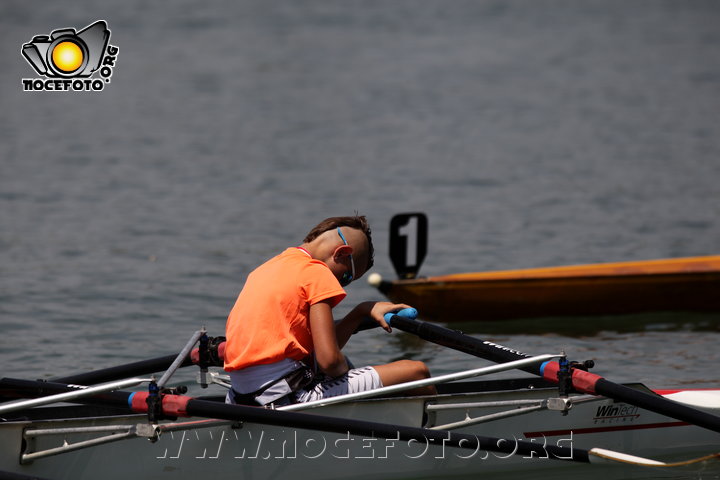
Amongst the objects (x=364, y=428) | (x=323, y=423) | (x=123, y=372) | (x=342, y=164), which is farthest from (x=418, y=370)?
(x=342, y=164)

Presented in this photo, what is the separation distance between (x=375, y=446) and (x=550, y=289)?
4.73 meters

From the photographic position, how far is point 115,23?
35281mm

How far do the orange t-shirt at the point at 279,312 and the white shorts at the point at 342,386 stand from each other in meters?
0.23

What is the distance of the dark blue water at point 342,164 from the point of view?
34.8 ft

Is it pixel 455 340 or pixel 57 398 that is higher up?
pixel 455 340

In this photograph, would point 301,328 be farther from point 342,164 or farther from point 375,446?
point 342,164

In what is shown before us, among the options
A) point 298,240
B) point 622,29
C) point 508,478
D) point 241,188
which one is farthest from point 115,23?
point 508,478

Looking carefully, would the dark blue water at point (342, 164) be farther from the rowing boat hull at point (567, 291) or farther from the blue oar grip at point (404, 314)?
the blue oar grip at point (404, 314)

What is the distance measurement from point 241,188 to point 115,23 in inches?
787

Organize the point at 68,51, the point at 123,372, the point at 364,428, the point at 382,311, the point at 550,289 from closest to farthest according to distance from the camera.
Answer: the point at 364,428
the point at 382,311
the point at 123,372
the point at 550,289
the point at 68,51

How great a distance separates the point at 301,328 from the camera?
18.9ft

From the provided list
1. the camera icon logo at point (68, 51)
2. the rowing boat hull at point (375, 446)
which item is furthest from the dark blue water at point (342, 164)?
the rowing boat hull at point (375, 446)

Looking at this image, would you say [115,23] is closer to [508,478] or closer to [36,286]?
[36,286]

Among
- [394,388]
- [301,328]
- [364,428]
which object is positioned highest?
[301,328]
